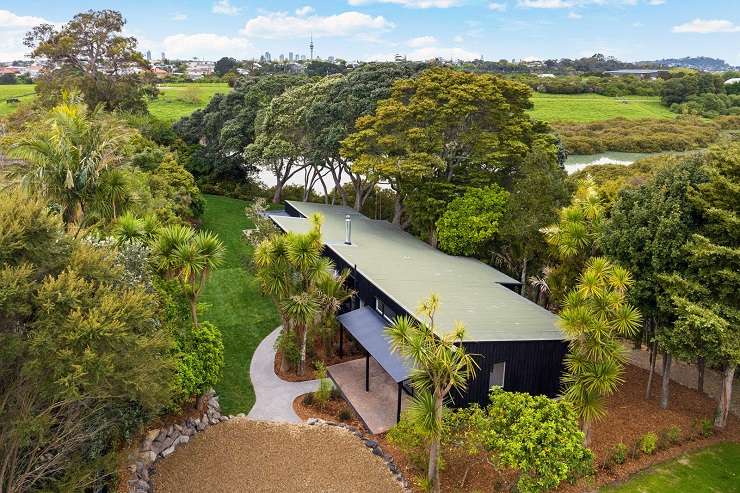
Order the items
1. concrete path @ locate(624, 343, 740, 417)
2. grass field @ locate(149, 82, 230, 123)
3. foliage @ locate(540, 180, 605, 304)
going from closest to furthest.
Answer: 1. foliage @ locate(540, 180, 605, 304)
2. concrete path @ locate(624, 343, 740, 417)
3. grass field @ locate(149, 82, 230, 123)

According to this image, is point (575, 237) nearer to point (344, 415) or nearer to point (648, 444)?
point (648, 444)

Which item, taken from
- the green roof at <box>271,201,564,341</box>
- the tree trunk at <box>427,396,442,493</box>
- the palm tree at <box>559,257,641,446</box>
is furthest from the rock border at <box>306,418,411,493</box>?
the palm tree at <box>559,257,641,446</box>

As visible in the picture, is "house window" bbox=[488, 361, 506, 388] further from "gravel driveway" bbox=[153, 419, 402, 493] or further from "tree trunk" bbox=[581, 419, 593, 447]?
"gravel driveway" bbox=[153, 419, 402, 493]

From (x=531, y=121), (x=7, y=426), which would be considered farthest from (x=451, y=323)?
(x=531, y=121)

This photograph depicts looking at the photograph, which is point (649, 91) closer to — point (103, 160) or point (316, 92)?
point (316, 92)

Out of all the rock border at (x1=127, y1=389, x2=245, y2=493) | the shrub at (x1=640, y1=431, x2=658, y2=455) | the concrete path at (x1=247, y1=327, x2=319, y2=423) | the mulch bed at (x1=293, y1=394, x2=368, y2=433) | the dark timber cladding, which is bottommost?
the concrete path at (x1=247, y1=327, x2=319, y2=423)
